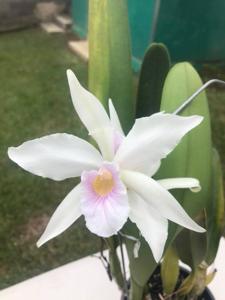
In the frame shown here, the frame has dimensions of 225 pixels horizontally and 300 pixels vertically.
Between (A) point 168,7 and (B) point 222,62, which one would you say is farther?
(B) point 222,62

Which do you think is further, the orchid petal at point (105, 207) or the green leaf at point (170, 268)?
the green leaf at point (170, 268)

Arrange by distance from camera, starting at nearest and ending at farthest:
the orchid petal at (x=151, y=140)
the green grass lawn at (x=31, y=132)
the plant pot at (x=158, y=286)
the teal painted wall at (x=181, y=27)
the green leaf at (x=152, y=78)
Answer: the orchid petal at (x=151, y=140)
the green leaf at (x=152, y=78)
the plant pot at (x=158, y=286)
the green grass lawn at (x=31, y=132)
the teal painted wall at (x=181, y=27)

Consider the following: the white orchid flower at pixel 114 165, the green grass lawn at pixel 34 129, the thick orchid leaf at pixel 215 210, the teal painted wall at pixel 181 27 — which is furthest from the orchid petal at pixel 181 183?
the teal painted wall at pixel 181 27

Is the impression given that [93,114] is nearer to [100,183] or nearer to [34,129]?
[100,183]

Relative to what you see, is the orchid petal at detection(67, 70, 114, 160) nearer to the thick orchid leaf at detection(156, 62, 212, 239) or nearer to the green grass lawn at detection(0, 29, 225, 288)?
the thick orchid leaf at detection(156, 62, 212, 239)

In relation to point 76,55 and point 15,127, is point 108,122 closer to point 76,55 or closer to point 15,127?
point 15,127

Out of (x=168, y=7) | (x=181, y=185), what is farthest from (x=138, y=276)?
(x=168, y=7)

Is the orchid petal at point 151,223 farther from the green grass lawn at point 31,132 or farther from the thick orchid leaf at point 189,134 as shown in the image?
the green grass lawn at point 31,132
